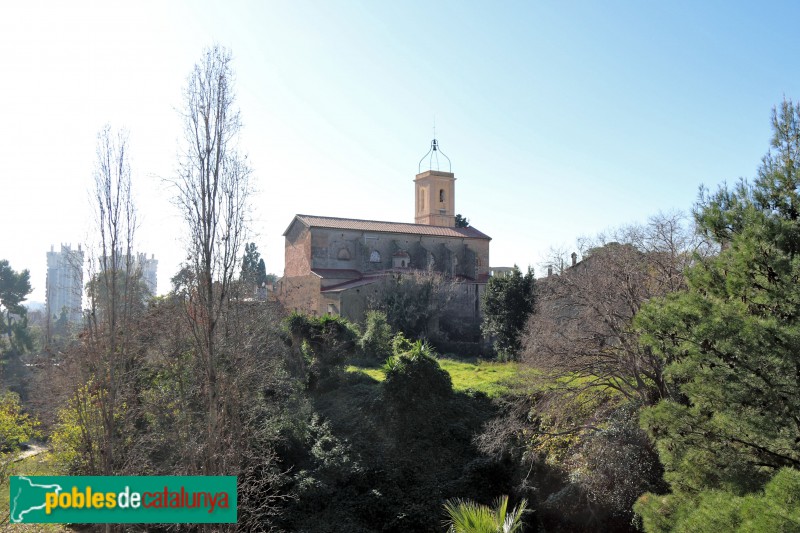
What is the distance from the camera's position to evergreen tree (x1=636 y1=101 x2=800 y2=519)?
712cm

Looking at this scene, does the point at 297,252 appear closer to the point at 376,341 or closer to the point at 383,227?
the point at 383,227

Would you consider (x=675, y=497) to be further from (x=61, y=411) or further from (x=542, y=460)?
(x=61, y=411)

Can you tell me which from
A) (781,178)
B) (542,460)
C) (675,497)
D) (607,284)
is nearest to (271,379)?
(542,460)

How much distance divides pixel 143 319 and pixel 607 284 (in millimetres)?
13046

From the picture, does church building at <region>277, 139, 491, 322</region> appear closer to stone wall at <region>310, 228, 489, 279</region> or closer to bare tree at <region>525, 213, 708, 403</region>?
stone wall at <region>310, 228, 489, 279</region>

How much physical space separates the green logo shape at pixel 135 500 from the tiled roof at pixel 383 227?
31030mm

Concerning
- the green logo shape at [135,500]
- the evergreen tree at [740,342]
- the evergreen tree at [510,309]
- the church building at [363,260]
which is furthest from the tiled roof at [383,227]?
the evergreen tree at [740,342]

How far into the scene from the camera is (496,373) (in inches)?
964

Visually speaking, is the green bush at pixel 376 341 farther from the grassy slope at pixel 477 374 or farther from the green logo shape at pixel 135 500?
the green logo shape at pixel 135 500

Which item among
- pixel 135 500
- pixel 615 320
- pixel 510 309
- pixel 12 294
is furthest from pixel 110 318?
pixel 12 294

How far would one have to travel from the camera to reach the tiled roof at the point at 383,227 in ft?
131

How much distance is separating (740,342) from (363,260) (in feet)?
110

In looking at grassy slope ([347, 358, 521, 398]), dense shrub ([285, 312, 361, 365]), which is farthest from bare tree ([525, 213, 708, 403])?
dense shrub ([285, 312, 361, 365])

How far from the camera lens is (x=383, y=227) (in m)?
41.8
